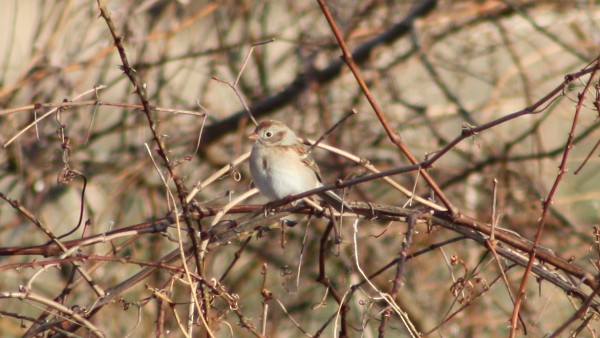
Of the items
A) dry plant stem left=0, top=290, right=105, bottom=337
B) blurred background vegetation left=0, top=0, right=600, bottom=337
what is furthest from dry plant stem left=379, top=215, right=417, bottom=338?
blurred background vegetation left=0, top=0, right=600, bottom=337

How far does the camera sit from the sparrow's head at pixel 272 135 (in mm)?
3693

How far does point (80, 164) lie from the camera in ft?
16.0

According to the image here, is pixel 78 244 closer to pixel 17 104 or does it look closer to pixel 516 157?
pixel 17 104

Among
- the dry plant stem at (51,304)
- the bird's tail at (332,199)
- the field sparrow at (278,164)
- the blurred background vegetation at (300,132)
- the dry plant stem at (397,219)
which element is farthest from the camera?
the blurred background vegetation at (300,132)

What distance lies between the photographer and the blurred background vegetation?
465 centimetres

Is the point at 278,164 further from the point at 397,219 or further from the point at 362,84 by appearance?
the point at 362,84

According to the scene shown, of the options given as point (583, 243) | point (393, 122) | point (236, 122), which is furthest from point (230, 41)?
point (583, 243)

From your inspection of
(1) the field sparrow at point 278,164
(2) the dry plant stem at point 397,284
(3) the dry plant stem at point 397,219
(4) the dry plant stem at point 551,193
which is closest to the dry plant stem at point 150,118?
(3) the dry plant stem at point 397,219

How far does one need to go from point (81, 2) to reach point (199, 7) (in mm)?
681

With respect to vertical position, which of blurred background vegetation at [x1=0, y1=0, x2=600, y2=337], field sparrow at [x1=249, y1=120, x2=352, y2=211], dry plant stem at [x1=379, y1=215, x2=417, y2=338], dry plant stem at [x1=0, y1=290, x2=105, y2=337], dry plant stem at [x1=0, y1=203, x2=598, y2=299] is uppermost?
blurred background vegetation at [x1=0, y1=0, x2=600, y2=337]

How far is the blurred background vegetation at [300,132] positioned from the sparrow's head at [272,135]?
89 cm

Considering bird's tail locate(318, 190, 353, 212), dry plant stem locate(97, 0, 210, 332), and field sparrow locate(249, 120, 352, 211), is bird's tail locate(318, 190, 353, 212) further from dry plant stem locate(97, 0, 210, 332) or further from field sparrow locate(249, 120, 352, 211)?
dry plant stem locate(97, 0, 210, 332)

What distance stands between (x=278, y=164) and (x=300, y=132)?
1.17 m

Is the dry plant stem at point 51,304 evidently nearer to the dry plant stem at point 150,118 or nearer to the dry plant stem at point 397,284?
the dry plant stem at point 150,118
